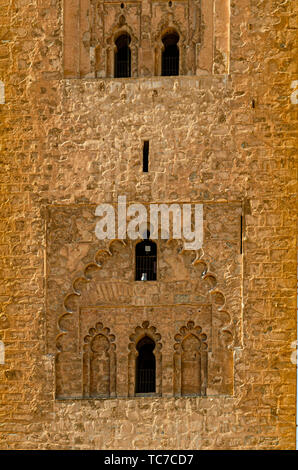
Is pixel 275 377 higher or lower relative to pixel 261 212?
lower

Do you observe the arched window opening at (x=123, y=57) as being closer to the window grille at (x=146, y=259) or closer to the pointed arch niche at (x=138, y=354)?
the window grille at (x=146, y=259)

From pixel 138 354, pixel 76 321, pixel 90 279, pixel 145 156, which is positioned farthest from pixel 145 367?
pixel 145 156

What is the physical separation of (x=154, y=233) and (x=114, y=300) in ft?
2.81

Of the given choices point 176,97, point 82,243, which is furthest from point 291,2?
point 82,243

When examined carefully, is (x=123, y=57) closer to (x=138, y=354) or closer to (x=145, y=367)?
(x=138, y=354)

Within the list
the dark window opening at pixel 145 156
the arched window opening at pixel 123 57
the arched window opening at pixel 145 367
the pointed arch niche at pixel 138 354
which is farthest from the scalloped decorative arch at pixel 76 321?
the arched window opening at pixel 123 57

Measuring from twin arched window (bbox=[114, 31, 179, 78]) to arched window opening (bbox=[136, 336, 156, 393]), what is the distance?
301 cm

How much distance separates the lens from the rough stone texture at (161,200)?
11023 millimetres

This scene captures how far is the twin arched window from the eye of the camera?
11570mm

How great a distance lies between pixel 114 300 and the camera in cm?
1121

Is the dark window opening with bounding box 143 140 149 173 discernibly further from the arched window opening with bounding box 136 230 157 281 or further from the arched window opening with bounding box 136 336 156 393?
the arched window opening with bounding box 136 336 156 393

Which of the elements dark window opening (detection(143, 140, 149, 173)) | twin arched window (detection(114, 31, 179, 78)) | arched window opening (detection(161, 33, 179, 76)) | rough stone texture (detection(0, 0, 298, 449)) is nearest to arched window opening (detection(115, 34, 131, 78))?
twin arched window (detection(114, 31, 179, 78))

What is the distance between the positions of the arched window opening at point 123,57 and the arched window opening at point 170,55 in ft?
1.31

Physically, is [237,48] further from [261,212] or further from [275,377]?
[275,377]
